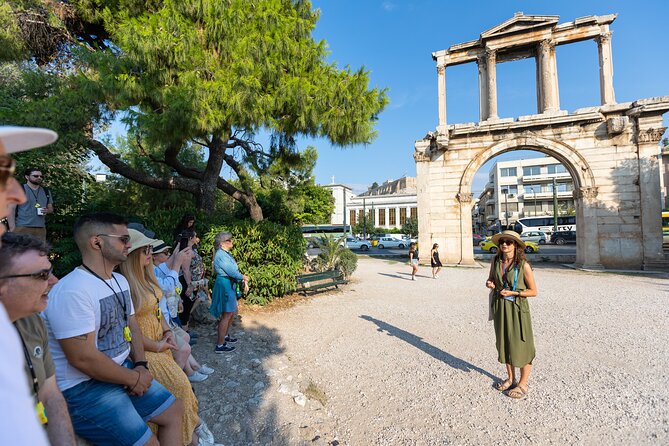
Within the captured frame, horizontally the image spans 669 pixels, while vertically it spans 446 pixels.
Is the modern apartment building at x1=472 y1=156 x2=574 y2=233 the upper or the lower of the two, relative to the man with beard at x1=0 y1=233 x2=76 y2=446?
upper

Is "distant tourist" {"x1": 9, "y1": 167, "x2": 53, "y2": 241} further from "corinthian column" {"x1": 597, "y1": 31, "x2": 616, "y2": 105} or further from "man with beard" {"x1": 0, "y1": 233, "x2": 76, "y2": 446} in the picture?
"corinthian column" {"x1": 597, "y1": 31, "x2": 616, "y2": 105}

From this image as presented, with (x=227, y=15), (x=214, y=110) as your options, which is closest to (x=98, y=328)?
(x=214, y=110)

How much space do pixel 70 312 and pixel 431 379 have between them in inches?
152

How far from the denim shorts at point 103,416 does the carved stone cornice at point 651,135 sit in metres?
18.8

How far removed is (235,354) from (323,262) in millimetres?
7072

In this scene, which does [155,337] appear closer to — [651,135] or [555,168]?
[651,135]

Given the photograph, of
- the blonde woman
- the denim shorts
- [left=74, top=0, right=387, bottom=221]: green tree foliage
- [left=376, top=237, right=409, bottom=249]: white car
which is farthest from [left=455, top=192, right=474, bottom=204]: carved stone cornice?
[left=376, top=237, right=409, bottom=249]: white car

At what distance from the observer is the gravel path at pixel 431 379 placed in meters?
3.04

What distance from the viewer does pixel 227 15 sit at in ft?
21.7

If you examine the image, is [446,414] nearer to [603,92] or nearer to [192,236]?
[192,236]

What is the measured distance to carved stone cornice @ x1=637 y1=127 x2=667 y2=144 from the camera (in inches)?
525

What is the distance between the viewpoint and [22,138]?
793 mm

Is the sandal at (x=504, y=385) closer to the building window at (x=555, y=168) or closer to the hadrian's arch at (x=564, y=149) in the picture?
the hadrian's arch at (x=564, y=149)

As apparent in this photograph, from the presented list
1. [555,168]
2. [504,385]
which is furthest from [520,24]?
[555,168]
